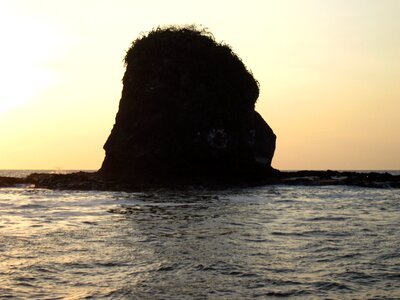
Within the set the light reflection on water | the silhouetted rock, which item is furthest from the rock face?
the light reflection on water

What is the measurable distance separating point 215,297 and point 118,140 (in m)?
46.2

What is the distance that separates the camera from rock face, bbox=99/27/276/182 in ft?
171

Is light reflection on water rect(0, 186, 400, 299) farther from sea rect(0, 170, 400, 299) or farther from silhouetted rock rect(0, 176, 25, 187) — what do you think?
silhouetted rock rect(0, 176, 25, 187)

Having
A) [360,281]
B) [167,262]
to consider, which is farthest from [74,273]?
[360,281]

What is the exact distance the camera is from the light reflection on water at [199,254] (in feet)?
30.4

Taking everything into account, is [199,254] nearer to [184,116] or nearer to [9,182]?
[184,116]

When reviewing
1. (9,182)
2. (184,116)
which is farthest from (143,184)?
(9,182)

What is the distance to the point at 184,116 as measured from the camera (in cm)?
5291

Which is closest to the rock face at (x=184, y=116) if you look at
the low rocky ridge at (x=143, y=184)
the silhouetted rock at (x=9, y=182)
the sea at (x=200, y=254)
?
the low rocky ridge at (x=143, y=184)

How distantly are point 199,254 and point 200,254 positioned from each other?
1.0 inches

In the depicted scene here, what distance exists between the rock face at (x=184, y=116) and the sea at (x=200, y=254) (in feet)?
94.7

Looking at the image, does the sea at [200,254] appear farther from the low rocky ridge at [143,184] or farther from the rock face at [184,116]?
the rock face at [184,116]

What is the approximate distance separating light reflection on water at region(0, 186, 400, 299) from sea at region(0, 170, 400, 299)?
0.02 meters

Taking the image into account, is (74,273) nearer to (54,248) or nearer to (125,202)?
(54,248)
